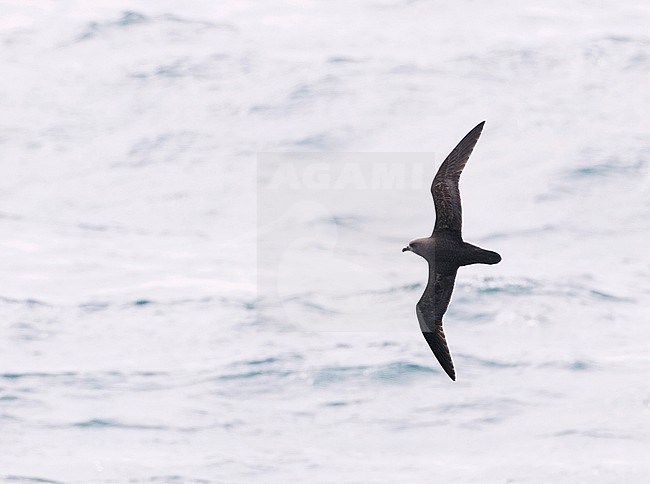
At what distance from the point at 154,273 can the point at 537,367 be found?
75.5ft

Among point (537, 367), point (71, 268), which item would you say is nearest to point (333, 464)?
point (537, 367)

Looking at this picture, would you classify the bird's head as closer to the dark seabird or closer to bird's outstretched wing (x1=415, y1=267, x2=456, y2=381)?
the dark seabird

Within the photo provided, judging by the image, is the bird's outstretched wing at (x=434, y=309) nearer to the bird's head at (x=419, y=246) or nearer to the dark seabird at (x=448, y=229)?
the dark seabird at (x=448, y=229)

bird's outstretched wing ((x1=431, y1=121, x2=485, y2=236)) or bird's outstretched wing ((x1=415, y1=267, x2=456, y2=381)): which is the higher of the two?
bird's outstretched wing ((x1=431, y1=121, x2=485, y2=236))

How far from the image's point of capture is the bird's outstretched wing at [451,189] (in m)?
16.6

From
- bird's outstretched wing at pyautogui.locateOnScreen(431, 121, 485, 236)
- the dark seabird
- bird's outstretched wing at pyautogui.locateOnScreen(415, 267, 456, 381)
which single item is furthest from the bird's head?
bird's outstretched wing at pyautogui.locateOnScreen(415, 267, 456, 381)

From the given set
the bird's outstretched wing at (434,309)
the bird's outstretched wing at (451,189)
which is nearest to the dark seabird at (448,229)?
the bird's outstretched wing at (451,189)

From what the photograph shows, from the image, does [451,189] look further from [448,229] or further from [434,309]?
[434,309]

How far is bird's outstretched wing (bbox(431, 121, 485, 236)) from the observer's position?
1659 centimetres

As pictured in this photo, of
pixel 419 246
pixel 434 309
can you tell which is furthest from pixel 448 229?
pixel 434 309

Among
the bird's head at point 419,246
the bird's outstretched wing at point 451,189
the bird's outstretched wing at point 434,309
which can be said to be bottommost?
the bird's outstretched wing at point 434,309

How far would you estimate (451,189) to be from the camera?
1662cm

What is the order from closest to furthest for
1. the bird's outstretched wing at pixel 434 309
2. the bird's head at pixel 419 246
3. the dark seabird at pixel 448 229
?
the dark seabird at pixel 448 229 < the bird's head at pixel 419 246 < the bird's outstretched wing at pixel 434 309

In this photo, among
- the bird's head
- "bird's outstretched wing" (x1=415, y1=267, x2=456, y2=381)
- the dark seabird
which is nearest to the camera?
the dark seabird
